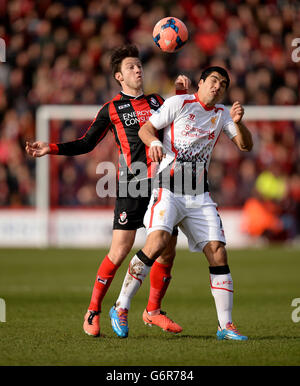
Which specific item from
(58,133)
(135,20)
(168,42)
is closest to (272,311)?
(168,42)

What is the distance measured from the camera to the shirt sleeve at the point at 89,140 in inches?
251

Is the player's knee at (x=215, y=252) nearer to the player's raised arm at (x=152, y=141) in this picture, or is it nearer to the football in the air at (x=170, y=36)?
the player's raised arm at (x=152, y=141)

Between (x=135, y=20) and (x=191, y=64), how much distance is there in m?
2.71

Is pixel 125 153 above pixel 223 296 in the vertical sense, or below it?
above

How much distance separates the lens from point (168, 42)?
21.9 feet

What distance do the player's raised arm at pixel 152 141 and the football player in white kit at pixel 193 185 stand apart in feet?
0.04

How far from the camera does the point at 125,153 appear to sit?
6.48m

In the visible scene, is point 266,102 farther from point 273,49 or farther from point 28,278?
point 28,278

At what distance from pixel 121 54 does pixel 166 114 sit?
90 centimetres

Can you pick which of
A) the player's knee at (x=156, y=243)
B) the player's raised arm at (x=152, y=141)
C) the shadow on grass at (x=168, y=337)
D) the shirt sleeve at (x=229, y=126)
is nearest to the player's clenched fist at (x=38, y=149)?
the player's raised arm at (x=152, y=141)

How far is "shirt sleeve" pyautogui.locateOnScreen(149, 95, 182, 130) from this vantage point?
5.97m
